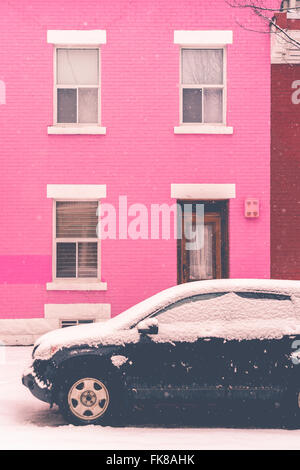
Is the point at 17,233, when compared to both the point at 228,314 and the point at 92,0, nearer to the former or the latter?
the point at 92,0

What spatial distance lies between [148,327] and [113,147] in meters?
7.45

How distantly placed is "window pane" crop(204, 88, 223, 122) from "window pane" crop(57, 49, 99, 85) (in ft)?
7.71

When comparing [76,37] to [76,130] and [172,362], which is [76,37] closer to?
[76,130]

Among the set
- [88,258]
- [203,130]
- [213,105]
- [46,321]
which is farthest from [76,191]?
[213,105]

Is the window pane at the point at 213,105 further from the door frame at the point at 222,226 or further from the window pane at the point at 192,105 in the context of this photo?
the door frame at the point at 222,226

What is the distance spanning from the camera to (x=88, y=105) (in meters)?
14.6

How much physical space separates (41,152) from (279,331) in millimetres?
8203

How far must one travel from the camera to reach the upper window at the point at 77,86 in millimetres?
14555

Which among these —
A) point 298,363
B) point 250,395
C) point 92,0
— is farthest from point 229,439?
point 92,0

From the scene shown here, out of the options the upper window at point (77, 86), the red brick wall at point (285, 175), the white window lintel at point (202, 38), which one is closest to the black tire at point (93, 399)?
the red brick wall at point (285, 175)

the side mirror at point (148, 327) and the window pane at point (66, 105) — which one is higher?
the window pane at point (66, 105)

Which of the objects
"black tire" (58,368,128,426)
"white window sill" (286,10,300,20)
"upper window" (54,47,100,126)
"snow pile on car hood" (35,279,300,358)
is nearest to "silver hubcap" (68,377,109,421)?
"black tire" (58,368,128,426)

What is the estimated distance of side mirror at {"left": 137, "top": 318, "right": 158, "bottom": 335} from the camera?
24.7 ft

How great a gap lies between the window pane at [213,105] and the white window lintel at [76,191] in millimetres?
2705
